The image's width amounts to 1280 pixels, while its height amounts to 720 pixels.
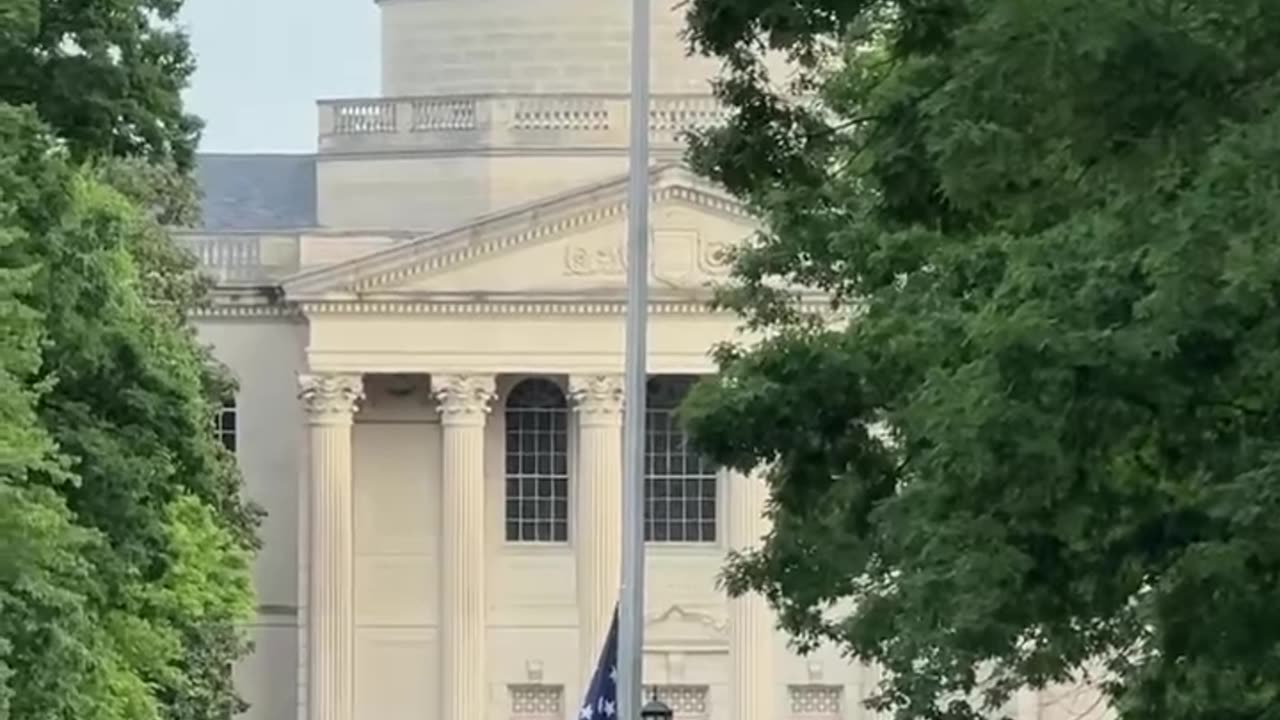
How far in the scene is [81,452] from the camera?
4622cm

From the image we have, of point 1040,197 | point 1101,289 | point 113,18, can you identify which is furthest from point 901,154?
point 113,18

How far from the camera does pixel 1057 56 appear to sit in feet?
83.5

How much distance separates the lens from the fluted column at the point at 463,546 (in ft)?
324

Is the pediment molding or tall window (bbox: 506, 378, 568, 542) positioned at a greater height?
tall window (bbox: 506, 378, 568, 542)

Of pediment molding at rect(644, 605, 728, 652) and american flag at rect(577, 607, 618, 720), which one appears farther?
pediment molding at rect(644, 605, 728, 652)

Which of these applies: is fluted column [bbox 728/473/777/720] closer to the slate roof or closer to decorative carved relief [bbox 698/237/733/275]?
decorative carved relief [bbox 698/237/733/275]

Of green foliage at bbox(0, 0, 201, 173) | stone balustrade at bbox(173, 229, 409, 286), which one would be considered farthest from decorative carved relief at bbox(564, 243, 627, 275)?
green foliage at bbox(0, 0, 201, 173)

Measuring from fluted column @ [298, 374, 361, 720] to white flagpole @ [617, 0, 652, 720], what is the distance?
59132mm

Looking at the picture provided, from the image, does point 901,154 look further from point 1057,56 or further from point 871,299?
point 871,299

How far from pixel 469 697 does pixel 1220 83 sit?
75226 mm

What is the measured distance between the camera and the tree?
25.5 meters

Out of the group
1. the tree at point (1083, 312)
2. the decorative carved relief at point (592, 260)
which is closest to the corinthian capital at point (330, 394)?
the decorative carved relief at point (592, 260)

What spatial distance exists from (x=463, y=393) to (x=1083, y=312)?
72699 mm

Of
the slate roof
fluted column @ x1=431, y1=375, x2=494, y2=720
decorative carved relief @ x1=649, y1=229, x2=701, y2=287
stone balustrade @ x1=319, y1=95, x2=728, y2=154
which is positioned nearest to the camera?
decorative carved relief @ x1=649, y1=229, x2=701, y2=287
